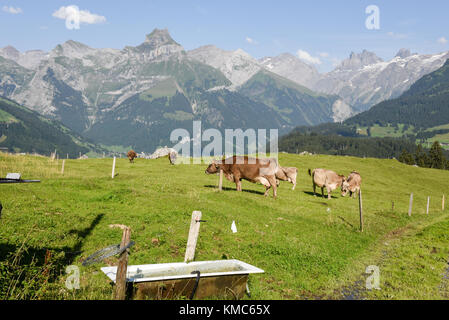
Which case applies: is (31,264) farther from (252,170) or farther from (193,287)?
(252,170)

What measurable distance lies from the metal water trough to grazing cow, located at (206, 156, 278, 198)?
20309 millimetres

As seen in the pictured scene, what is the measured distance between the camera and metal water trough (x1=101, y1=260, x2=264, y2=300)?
9.90 metres

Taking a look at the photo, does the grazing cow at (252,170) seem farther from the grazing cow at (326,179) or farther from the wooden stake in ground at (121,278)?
the wooden stake in ground at (121,278)

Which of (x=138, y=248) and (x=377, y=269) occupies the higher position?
(x=138, y=248)

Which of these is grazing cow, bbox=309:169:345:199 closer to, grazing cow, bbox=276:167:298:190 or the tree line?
grazing cow, bbox=276:167:298:190

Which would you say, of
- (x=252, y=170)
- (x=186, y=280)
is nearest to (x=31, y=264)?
(x=186, y=280)

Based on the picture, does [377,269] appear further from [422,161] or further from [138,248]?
[422,161]

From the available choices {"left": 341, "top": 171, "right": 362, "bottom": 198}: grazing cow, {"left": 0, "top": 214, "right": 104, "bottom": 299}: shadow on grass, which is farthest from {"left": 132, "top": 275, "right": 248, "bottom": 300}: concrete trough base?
{"left": 341, "top": 171, "right": 362, "bottom": 198}: grazing cow

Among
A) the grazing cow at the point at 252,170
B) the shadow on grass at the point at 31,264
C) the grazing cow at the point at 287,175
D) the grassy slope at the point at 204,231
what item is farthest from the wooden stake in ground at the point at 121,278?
the grazing cow at the point at 287,175

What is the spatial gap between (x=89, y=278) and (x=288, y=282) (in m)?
7.92

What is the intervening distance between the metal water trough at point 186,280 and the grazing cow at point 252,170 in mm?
20309

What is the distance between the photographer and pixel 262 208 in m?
27.2

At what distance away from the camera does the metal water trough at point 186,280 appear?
9898mm
